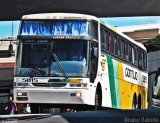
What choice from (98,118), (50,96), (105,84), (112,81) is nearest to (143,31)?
(112,81)

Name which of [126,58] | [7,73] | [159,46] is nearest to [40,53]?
[126,58]

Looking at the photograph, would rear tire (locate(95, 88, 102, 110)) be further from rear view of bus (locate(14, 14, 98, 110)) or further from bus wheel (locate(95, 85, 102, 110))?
rear view of bus (locate(14, 14, 98, 110))

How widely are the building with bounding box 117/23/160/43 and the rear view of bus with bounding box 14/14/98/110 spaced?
6316 cm

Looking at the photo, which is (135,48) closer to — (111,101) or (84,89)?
(111,101)

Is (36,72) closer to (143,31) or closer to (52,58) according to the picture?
(52,58)

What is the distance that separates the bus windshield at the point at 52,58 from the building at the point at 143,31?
208 feet

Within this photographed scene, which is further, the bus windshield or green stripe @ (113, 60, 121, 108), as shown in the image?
green stripe @ (113, 60, 121, 108)

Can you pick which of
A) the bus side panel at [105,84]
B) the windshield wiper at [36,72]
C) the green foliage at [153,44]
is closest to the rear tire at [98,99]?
the bus side panel at [105,84]

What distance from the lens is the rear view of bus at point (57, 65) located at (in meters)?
16.8

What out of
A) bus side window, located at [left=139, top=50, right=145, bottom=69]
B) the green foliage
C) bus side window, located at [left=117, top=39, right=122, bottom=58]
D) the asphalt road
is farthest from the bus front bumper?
the green foliage

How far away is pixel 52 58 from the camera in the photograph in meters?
16.8

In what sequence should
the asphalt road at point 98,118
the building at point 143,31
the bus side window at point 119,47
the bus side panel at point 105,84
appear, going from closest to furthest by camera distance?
the asphalt road at point 98,118 → the bus side panel at point 105,84 → the bus side window at point 119,47 → the building at point 143,31

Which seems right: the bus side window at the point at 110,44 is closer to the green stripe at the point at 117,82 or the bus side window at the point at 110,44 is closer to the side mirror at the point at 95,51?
the green stripe at the point at 117,82

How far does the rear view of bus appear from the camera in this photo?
16797 millimetres
